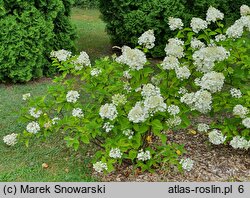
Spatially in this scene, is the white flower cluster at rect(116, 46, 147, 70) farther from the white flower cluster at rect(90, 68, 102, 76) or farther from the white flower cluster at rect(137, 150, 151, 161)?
the white flower cluster at rect(137, 150, 151, 161)

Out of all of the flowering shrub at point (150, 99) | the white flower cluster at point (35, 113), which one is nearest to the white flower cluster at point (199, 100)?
the flowering shrub at point (150, 99)

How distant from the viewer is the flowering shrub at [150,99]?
3367 mm

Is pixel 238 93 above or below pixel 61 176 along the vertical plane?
above

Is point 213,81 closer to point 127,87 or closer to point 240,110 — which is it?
point 240,110

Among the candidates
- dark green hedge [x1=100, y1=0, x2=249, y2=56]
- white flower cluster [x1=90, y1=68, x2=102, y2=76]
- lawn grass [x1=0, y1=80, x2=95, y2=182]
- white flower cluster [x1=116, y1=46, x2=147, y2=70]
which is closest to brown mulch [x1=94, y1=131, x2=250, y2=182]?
lawn grass [x1=0, y1=80, x2=95, y2=182]

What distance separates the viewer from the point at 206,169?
161 inches

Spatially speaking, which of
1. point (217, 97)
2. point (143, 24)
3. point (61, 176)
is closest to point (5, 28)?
point (143, 24)

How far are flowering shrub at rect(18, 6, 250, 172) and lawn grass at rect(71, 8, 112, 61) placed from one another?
3654mm

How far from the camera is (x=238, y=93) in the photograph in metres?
3.82

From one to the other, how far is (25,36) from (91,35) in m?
3.74

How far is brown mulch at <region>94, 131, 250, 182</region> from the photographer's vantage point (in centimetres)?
395

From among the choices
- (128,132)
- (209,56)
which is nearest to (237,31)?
(209,56)

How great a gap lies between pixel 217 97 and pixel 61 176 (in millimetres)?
1639

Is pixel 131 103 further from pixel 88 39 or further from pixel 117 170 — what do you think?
pixel 88 39
